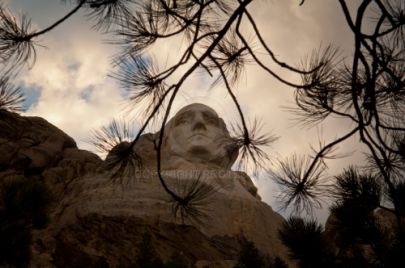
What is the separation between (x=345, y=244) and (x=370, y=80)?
80cm

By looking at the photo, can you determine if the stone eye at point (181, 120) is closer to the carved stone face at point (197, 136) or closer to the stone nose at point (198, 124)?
the carved stone face at point (197, 136)

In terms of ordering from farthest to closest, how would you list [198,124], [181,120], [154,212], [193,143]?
[181,120] < [198,124] < [193,143] < [154,212]

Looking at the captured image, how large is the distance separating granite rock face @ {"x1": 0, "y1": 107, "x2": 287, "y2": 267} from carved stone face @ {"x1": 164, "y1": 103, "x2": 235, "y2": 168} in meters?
0.01

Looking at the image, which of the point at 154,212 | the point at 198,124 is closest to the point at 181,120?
the point at 198,124

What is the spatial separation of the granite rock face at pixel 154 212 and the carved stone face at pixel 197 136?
1 centimetres

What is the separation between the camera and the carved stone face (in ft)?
20.6

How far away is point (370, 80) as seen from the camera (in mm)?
1647

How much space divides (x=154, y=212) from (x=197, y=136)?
1.92 meters

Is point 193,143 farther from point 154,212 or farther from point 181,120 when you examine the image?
point 154,212

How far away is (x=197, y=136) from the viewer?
21.0 feet

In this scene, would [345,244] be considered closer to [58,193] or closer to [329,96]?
[329,96]

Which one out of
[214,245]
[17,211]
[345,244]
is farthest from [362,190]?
[214,245]

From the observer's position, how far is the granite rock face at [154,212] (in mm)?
4270

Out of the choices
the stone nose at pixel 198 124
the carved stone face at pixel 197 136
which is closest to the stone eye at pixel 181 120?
the carved stone face at pixel 197 136
